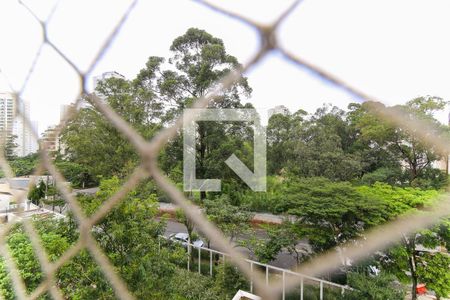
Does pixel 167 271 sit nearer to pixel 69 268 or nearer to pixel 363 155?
pixel 69 268

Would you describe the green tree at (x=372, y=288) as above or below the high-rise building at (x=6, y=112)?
below

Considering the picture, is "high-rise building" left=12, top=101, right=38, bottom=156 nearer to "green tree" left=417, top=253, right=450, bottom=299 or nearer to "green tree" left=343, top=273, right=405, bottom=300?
"green tree" left=343, top=273, right=405, bottom=300

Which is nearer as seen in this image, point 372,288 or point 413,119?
point 413,119

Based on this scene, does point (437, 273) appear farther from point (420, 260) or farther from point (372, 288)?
point (372, 288)

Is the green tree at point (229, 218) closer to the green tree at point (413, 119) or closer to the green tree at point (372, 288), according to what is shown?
the green tree at point (372, 288)

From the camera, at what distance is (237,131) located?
199 cm

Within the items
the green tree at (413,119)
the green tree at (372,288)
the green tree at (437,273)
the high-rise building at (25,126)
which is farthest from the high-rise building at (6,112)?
the green tree at (437,273)

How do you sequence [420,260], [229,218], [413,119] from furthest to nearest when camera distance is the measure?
[229,218] → [420,260] → [413,119]

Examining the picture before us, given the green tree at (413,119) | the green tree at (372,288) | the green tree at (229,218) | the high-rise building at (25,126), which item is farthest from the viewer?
the green tree at (229,218)

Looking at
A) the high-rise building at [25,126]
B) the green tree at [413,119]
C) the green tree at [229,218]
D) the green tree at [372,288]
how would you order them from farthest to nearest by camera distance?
1. the green tree at [229,218]
2. the green tree at [372,288]
3. the high-rise building at [25,126]
4. the green tree at [413,119]

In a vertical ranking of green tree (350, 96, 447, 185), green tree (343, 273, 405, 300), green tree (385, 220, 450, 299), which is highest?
green tree (350, 96, 447, 185)

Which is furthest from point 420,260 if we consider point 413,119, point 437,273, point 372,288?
point 413,119

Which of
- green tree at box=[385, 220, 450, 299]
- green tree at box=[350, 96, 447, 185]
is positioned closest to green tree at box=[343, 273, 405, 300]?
green tree at box=[385, 220, 450, 299]

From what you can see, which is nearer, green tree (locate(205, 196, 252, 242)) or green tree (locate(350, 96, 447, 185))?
green tree (locate(350, 96, 447, 185))
